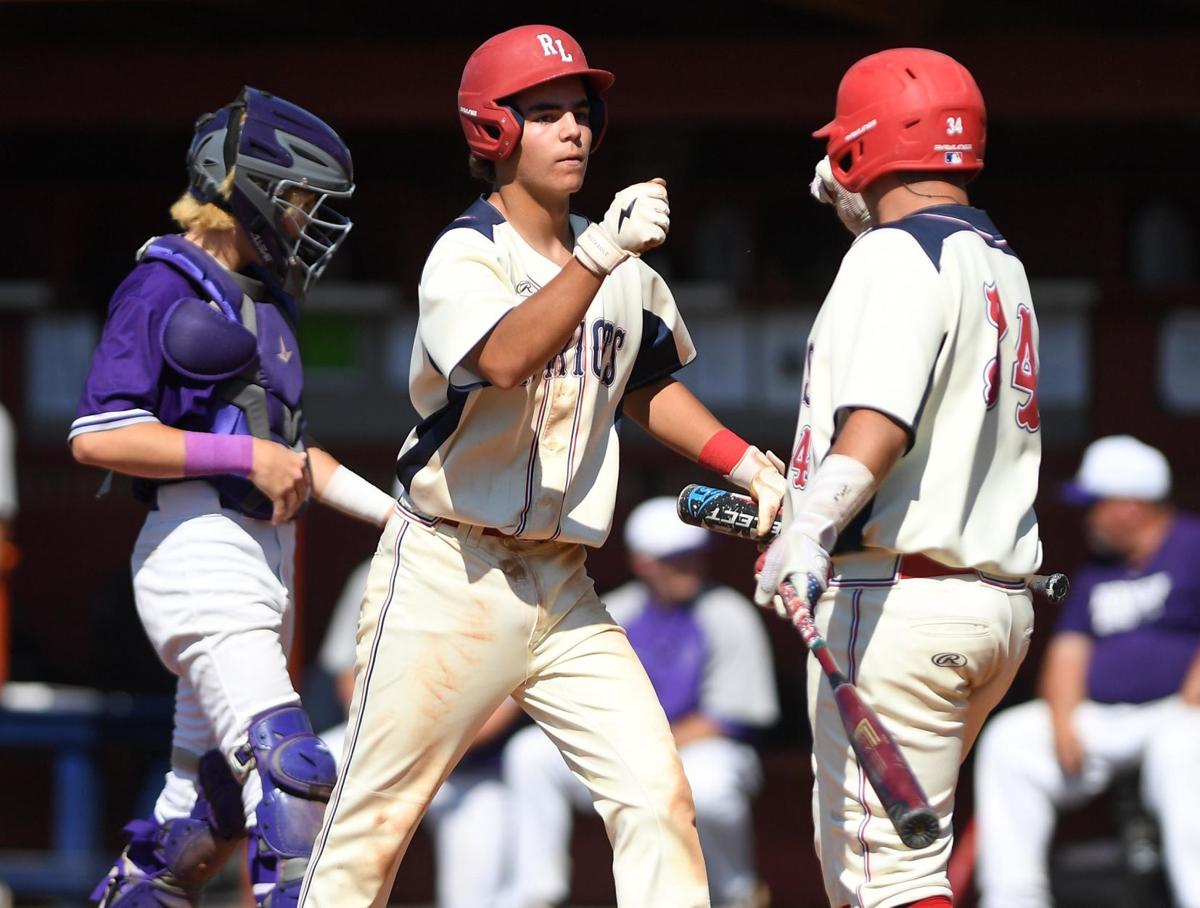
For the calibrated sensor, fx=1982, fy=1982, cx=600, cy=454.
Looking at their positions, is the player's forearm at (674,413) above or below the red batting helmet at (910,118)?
below

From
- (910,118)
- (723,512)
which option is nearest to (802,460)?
(723,512)

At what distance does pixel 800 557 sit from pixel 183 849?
1.65 meters

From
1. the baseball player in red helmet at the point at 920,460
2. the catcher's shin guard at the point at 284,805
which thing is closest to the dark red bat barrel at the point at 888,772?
the baseball player in red helmet at the point at 920,460

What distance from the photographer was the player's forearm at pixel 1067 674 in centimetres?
604

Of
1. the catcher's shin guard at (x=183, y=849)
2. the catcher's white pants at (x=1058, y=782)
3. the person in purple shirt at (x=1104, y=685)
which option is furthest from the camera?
the person in purple shirt at (x=1104, y=685)

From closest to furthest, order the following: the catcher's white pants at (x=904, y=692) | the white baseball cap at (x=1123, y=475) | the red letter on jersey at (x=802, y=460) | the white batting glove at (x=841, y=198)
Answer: the catcher's white pants at (x=904, y=692)
the red letter on jersey at (x=802, y=460)
the white batting glove at (x=841, y=198)
the white baseball cap at (x=1123, y=475)

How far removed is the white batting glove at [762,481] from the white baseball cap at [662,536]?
8.56 feet

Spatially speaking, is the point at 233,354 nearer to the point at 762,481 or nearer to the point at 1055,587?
the point at 762,481

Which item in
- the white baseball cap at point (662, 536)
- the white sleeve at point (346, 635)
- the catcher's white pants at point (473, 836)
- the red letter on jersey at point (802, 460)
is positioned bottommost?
the catcher's white pants at point (473, 836)

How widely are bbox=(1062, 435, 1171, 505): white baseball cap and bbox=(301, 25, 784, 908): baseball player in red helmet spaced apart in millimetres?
2996

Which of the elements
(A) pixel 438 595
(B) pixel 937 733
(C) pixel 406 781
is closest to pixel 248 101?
(A) pixel 438 595

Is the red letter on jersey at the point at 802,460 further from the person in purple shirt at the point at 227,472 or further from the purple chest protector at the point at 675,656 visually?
the purple chest protector at the point at 675,656

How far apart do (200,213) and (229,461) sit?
548 mm

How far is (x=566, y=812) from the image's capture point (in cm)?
641
